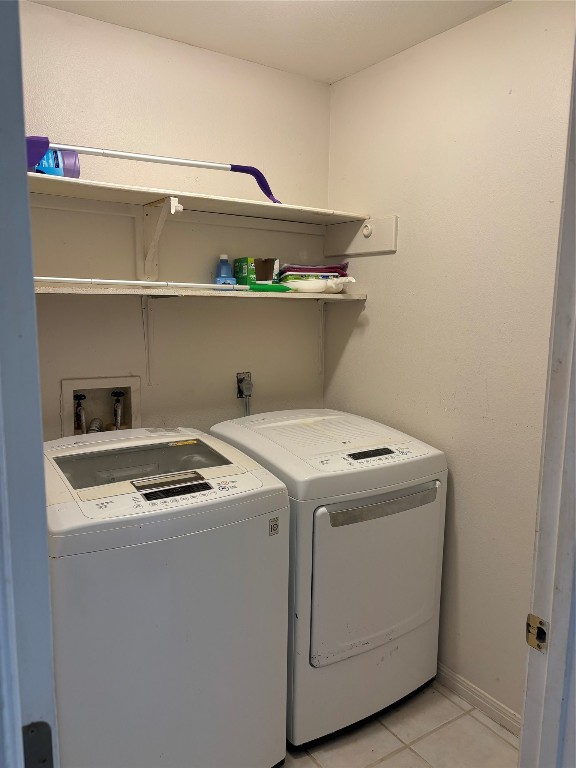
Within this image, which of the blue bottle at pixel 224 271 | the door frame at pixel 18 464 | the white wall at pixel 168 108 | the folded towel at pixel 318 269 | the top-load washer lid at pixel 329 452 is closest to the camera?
the door frame at pixel 18 464

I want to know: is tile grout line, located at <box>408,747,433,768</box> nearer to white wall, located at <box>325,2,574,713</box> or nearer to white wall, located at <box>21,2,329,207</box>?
white wall, located at <box>325,2,574,713</box>

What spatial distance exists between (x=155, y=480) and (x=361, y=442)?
765 millimetres

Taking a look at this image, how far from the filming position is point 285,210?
2.17 m

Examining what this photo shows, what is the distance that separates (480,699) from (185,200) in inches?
82.0

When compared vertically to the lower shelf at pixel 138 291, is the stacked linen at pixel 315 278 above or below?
above

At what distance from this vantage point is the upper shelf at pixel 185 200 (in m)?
1.73

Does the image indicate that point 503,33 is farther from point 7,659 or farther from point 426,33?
point 7,659

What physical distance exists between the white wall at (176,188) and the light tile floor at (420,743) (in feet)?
4.18

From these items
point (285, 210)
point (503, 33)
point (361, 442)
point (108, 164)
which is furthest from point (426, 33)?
point (361, 442)

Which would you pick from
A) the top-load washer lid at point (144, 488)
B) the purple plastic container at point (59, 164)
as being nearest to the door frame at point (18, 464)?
the top-load washer lid at point (144, 488)

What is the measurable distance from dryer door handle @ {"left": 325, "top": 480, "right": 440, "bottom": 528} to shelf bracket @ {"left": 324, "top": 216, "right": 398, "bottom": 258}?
0.94 metres


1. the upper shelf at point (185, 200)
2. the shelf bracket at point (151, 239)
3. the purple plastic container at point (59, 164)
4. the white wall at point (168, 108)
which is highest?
the white wall at point (168, 108)

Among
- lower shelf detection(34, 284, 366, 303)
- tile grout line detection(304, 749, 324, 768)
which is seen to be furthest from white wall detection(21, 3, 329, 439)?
tile grout line detection(304, 749, 324, 768)

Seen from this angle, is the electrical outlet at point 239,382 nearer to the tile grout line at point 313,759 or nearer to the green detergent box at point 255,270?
the green detergent box at point 255,270
